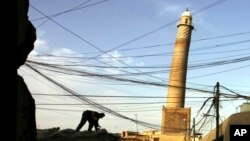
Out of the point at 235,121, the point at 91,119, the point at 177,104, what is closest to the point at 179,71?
the point at 177,104

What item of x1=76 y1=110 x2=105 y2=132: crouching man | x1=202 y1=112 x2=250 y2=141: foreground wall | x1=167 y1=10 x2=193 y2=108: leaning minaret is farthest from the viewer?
x1=167 y1=10 x2=193 y2=108: leaning minaret

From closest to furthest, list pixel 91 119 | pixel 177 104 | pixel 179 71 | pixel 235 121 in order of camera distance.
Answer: pixel 91 119 → pixel 235 121 → pixel 179 71 → pixel 177 104

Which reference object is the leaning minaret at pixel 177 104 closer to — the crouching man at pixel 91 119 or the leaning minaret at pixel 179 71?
the leaning minaret at pixel 179 71

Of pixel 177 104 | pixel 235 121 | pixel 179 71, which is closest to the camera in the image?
pixel 235 121

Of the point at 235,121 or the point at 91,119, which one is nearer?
the point at 91,119

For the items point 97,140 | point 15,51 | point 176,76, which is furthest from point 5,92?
point 176,76

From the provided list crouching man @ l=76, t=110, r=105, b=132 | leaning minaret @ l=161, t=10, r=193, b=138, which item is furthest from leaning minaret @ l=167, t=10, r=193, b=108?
A: crouching man @ l=76, t=110, r=105, b=132

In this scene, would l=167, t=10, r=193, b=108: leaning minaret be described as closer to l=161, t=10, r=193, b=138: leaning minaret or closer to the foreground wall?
l=161, t=10, r=193, b=138: leaning minaret

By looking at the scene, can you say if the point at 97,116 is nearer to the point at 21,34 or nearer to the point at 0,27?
the point at 21,34

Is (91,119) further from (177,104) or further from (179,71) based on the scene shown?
(177,104)

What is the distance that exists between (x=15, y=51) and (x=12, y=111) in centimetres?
77

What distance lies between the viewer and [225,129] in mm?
25656

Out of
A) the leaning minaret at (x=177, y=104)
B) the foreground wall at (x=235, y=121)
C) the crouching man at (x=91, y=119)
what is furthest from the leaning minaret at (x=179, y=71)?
the crouching man at (x=91, y=119)

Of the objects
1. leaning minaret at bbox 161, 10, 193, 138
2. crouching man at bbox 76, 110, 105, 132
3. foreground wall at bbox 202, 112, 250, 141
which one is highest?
leaning minaret at bbox 161, 10, 193, 138
